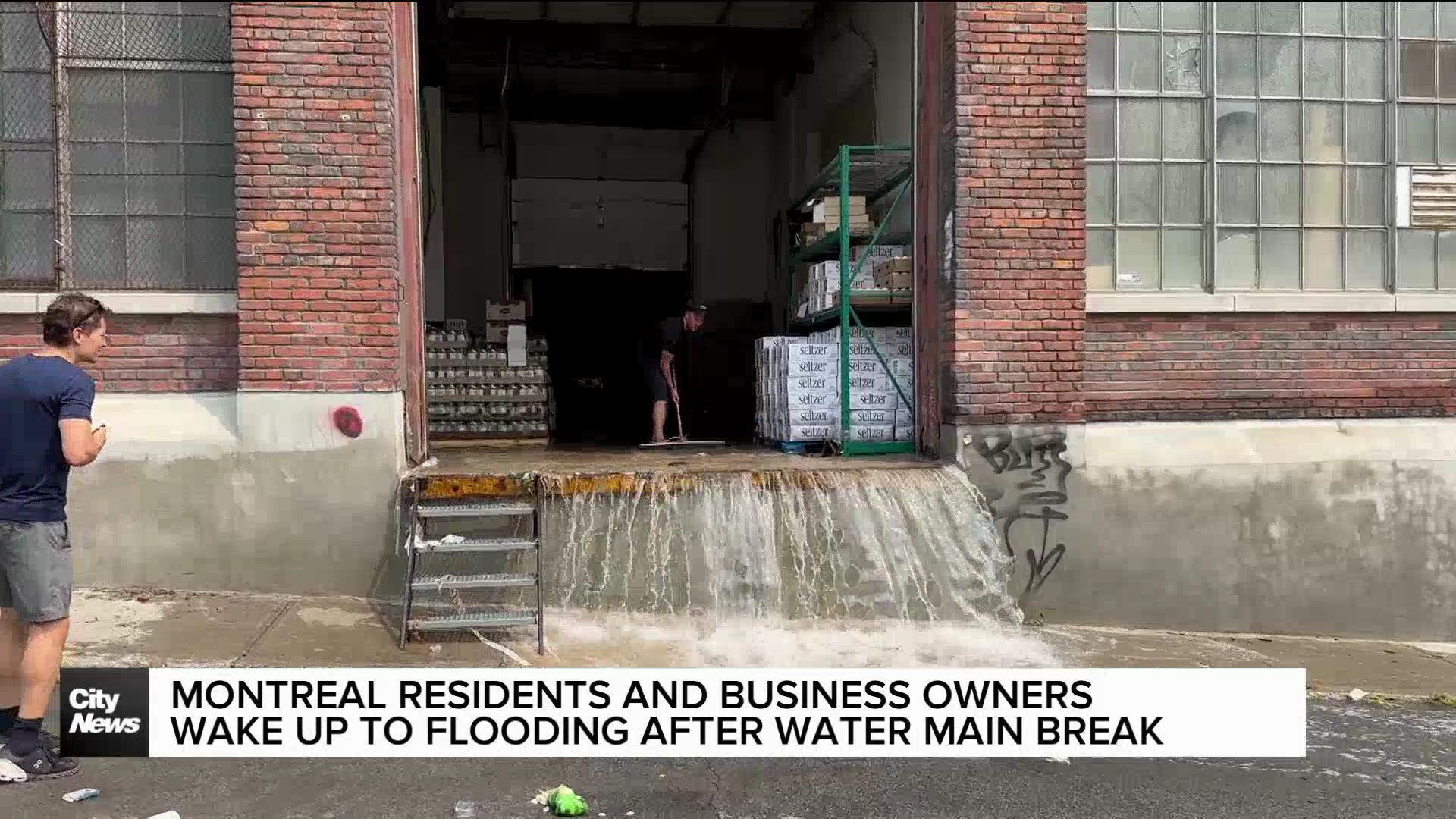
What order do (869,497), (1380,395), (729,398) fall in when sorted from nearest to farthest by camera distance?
1. (869,497)
2. (1380,395)
3. (729,398)

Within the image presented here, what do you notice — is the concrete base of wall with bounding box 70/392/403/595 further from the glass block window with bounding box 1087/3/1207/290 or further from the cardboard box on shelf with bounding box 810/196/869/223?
the glass block window with bounding box 1087/3/1207/290

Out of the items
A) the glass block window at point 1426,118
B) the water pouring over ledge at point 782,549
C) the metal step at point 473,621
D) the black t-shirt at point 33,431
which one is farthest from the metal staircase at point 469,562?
the glass block window at point 1426,118

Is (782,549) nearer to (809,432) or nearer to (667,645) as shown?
(667,645)

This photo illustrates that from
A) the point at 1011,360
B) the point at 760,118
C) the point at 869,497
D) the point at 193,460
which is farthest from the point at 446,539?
the point at 760,118

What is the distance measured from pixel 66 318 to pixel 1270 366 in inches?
304

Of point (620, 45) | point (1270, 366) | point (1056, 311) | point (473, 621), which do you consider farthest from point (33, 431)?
point (620, 45)

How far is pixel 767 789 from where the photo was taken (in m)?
4.70

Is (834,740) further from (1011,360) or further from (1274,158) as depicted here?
(1274,158)

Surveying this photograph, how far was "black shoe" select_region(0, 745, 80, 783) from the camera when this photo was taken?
176 inches

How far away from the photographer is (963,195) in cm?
782

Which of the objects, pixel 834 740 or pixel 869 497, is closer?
pixel 834 740

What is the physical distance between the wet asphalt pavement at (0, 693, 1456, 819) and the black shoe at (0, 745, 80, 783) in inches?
1.6

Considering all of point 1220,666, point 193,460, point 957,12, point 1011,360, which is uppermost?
point 957,12

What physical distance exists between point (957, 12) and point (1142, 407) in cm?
317
